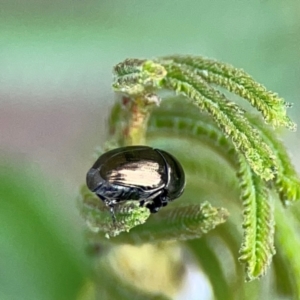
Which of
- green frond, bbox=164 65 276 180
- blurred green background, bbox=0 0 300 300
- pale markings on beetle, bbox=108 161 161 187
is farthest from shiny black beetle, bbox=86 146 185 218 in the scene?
blurred green background, bbox=0 0 300 300

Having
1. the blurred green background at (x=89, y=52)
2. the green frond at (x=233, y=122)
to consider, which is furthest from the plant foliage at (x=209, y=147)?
the blurred green background at (x=89, y=52)

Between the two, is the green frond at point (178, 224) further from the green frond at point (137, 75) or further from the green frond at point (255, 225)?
the green frond at point (137, 75)

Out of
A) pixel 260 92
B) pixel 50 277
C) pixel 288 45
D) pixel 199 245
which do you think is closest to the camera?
pixel 260 92

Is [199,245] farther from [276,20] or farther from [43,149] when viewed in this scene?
[276,20]

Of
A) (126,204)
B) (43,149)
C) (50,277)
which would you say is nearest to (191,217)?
(126,204)

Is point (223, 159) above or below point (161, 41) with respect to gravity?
below

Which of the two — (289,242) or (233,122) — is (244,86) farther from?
(289,242)
